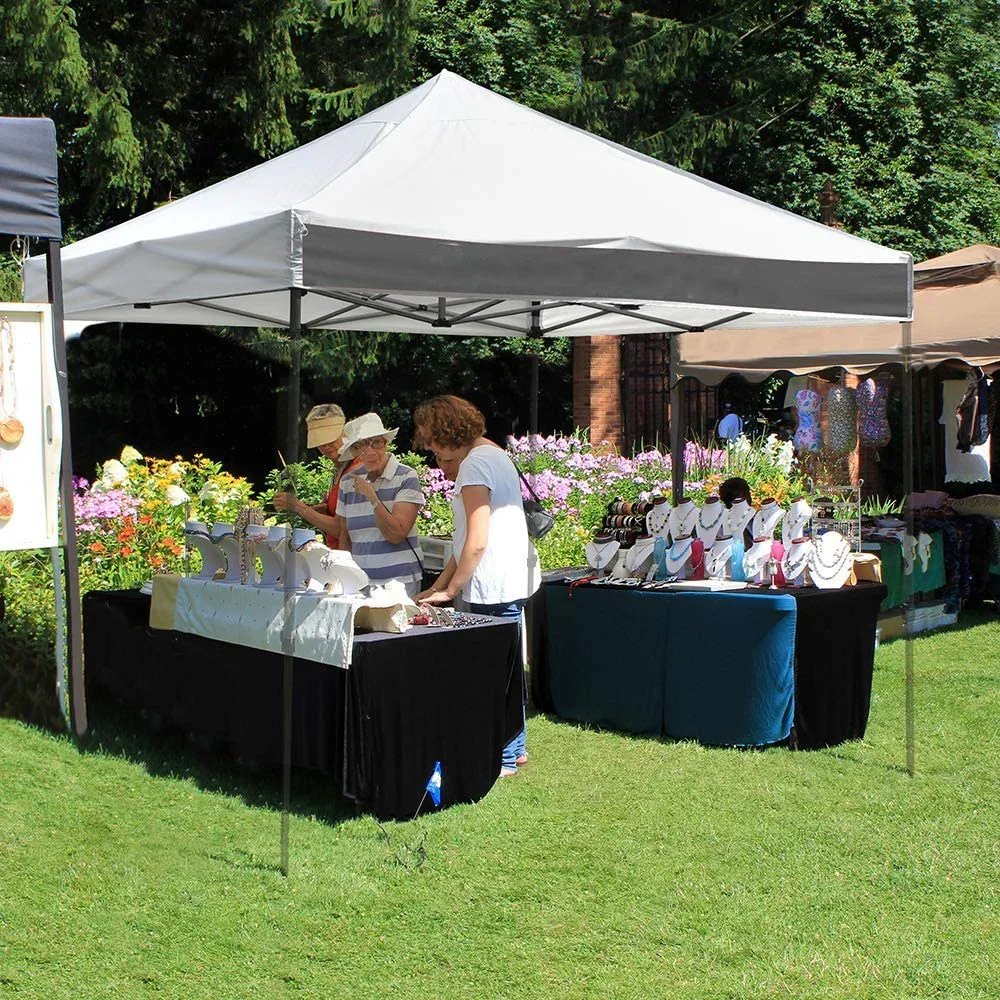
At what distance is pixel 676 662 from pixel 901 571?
3.06 metres

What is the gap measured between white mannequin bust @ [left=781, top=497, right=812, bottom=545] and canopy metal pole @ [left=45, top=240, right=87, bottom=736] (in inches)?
119

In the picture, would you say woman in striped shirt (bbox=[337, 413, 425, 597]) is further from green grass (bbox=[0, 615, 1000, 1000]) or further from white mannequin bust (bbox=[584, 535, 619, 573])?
white mannequin bust (bbox=[584, 535, 619, 573])

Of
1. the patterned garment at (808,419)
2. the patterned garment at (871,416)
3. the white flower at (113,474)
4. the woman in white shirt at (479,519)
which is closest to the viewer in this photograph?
the woman in white shirt at (479,519)

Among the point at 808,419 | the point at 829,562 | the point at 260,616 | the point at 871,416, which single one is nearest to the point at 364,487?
the point at 260,616

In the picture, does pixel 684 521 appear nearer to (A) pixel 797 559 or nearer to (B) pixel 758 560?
(B) pixel 758 560

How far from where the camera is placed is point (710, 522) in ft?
19.0

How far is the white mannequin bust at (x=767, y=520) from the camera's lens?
18.5 feet

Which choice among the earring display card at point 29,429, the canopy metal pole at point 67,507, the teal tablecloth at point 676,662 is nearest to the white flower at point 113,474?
the canopy metal pole at point 67,507

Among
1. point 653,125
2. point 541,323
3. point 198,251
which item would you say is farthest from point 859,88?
point 198,251

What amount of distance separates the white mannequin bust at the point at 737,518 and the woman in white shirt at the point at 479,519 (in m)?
1.05

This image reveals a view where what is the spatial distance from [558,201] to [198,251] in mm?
1338

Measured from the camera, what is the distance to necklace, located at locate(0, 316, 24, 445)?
4934 mm

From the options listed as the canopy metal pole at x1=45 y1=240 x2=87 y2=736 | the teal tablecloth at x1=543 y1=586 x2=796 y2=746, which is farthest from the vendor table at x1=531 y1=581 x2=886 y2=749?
the canopy metal pole at x1=45 y1=240 x2=87 y2=736

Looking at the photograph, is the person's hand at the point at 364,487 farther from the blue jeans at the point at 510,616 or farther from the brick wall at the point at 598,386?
the brick wall at the point at 598,386
